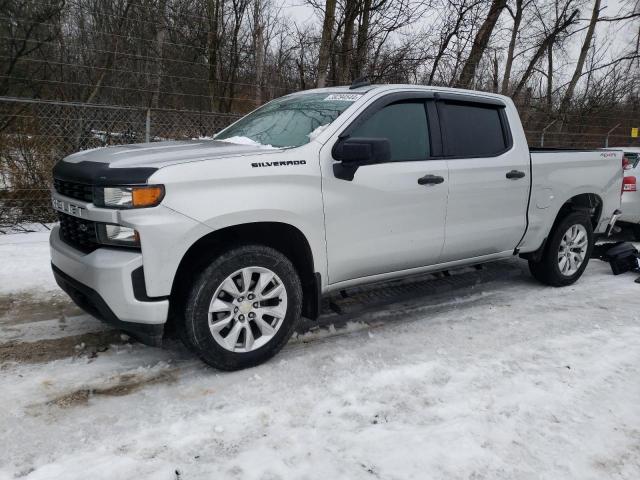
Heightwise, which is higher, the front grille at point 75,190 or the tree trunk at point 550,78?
the tree trunk at point 550,78

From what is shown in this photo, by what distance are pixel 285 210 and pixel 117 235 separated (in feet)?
3.28

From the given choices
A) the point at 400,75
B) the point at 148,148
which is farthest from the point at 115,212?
the point at 400,75

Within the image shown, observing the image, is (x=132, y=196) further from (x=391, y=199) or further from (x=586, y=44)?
(x=586, y=44)

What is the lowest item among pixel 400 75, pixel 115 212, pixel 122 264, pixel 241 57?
pixel 122 264

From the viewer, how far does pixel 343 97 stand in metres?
3.82

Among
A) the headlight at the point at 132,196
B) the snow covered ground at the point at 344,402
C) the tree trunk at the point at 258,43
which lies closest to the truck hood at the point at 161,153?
the headlight at the point at 132,196

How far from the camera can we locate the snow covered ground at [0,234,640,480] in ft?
7.64

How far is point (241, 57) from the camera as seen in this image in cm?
1118

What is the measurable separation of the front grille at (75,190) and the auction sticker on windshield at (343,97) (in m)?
1.90

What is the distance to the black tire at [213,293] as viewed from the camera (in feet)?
9.71

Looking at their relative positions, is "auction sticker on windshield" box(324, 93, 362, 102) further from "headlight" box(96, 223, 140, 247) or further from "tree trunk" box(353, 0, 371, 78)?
"tree trunk" box(353, 0, 371, 78)

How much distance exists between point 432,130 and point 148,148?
216cm

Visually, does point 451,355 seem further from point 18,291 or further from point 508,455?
point 18,291

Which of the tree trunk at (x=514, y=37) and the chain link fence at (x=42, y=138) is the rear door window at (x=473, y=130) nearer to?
the chain link fence at (x=42, y=138)
